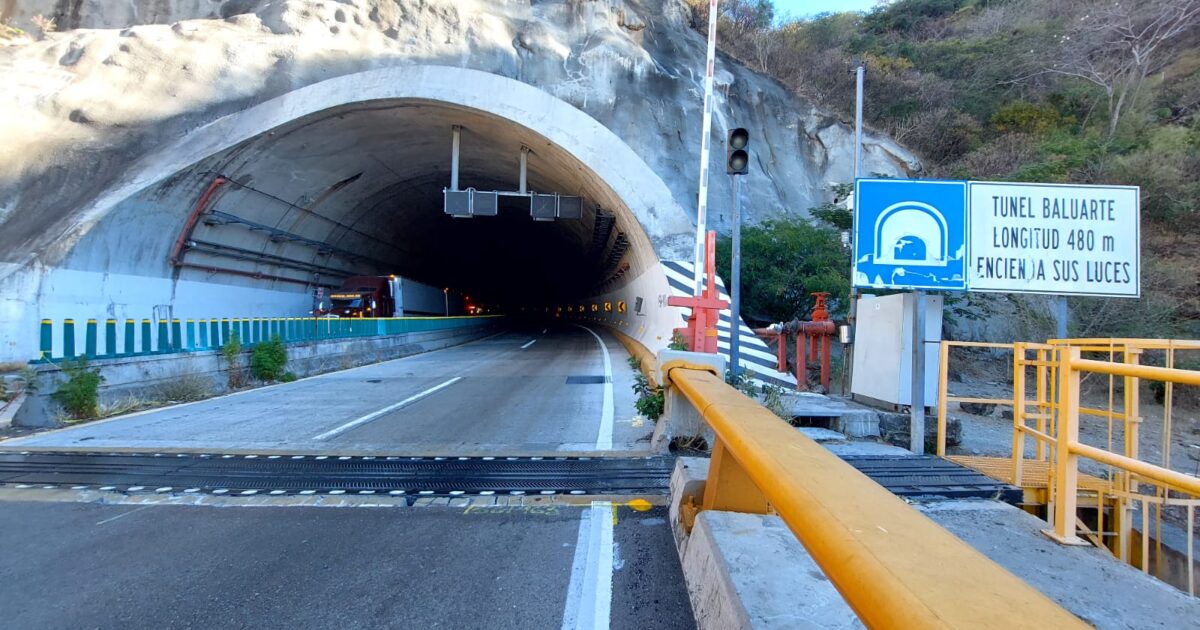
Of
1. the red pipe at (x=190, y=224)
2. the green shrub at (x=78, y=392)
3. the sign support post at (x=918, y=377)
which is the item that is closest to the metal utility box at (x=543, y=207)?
the red pipe at (x=190, y=224)

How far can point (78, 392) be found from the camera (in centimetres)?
896

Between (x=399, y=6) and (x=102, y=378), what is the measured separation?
560 inches

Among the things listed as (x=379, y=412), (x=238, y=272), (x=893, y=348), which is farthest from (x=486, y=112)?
(x=893, y=348)

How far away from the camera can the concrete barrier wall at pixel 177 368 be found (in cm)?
880

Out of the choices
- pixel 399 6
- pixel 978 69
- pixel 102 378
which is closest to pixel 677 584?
pixel 102 378

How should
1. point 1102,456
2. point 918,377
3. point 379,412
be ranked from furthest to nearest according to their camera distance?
point 379,412, point 918,377, point 1102,456

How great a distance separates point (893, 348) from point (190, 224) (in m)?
17.9

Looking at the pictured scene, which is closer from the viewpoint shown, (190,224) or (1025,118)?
(190,224)

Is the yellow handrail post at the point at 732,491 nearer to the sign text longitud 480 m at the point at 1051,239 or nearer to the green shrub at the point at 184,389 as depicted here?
the sign text longitud 480 m at the point at 1051,239

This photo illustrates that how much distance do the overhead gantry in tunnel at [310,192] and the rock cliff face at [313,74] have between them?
1407 millimetres

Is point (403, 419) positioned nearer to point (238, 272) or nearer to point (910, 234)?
point (910, 234)

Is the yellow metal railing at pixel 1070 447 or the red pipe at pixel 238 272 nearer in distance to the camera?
the yellow metal railing at pixel 1070 447

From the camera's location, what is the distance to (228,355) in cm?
1249

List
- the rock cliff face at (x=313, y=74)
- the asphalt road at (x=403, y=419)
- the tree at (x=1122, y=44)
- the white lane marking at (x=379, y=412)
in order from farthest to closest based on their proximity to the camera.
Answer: the tree at (x=1122, y=44)
the rock cliff face at (x=313, y=74)
the white lane marking at (x=379, y=412)
the asphalt road at (x=403, y=419)
